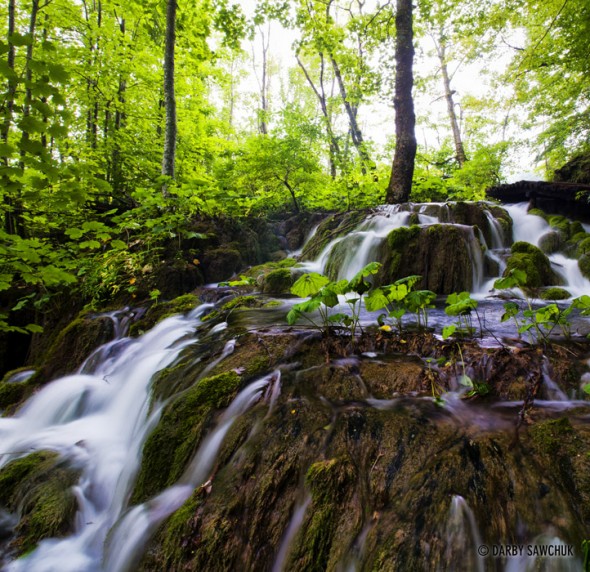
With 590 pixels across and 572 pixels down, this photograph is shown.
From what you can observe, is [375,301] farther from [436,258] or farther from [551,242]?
[551,242]

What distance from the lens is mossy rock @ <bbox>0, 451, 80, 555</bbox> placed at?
211 centimetres

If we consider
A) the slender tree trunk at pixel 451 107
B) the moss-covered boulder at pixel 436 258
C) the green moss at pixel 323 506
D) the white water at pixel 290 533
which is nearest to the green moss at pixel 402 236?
the moss-covered boulder at pixel 436 258

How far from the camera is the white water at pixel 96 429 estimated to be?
80.9 inches

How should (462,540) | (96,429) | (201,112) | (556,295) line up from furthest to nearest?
(201,112)
(556,295)
(96,429)
(462,540)

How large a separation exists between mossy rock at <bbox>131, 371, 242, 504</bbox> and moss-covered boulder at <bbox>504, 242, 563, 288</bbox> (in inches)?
180

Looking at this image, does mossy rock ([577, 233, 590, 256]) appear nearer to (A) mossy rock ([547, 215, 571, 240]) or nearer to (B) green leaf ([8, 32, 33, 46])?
(A) mossy rock ([547, 215, 571, 240])

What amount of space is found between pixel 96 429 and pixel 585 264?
7275mm

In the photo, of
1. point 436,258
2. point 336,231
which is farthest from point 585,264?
point 336,231

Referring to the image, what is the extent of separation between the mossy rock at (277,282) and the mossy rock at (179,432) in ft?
10.3

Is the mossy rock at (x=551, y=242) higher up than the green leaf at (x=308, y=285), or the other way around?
the mossy rock at (x=551, y=242)

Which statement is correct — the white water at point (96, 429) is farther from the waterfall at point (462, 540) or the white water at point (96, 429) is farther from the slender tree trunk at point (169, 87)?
the slender tree trunk at point (169, 87)

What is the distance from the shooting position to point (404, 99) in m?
6.83

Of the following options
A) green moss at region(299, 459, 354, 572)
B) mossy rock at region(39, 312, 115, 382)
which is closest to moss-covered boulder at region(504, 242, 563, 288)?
green moss at region(299, 459, 354, 572)

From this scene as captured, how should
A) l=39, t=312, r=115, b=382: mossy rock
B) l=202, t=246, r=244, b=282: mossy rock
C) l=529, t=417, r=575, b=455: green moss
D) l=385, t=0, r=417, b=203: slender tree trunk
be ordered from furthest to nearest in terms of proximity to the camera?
l=202, t=246, r=244, b=282: mossy rock → l=385, t=0, r=417, b=203: slender tree trunk → l=39, t=312, r=115, b=382: mossy rock → l=529, t=417, r=575, b=455: green moss
